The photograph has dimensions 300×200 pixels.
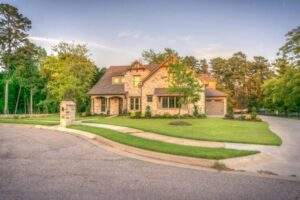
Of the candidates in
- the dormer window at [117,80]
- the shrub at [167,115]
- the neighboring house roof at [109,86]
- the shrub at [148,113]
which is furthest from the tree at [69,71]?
the shrub at [167,115]

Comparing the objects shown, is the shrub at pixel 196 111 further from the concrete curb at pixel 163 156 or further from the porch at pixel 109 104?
the concrete curb at pixel 163 156

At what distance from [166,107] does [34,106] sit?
3435 centimetres

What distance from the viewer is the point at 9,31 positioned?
49.6 m

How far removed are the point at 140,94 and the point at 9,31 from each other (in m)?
22.2

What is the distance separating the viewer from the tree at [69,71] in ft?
173

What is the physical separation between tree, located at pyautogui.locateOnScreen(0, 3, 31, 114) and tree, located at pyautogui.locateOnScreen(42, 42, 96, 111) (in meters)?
6.75

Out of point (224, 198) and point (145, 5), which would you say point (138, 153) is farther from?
point (145, 5)

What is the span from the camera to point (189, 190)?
26.8 feet

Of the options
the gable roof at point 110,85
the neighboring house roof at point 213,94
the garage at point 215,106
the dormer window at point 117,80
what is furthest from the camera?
the garage at point 215,106

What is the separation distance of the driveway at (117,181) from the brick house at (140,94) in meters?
29.8

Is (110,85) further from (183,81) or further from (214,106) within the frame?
(183,81)

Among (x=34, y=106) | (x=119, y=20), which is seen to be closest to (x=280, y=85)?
(x=119, y=20)

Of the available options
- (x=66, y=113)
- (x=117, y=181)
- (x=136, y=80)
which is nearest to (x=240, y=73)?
(x=136, y=80)

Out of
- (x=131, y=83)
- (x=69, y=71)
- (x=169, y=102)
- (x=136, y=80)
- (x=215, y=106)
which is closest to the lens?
(x=169, y=102)
